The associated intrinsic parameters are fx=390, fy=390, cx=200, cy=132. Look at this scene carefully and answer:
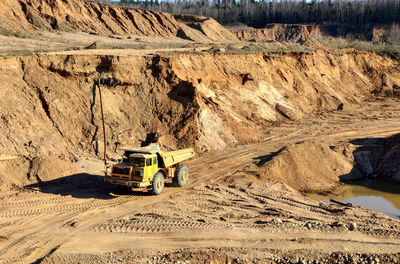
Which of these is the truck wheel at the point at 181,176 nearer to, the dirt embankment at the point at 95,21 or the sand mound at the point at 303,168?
the sand mound at the point at 303,168

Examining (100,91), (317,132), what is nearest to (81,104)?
(100,91)

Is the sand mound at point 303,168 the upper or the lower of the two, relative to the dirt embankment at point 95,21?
lower

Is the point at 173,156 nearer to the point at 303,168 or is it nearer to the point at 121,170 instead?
the point at 121,170

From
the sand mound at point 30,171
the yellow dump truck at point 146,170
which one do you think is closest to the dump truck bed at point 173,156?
the yellow dump truck at point 146,170

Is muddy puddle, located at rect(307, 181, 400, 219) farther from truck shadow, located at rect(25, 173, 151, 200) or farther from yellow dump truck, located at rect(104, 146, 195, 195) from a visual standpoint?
truck shadow, located at rect(25, 173, 151, 200)

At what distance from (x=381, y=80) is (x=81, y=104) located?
31.3 m

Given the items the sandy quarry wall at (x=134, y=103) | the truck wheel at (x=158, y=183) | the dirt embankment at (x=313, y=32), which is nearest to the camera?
the truck wheel at (x=158, y=183)

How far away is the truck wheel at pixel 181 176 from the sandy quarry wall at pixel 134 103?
4.14 meters

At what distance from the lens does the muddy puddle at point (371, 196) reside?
1692 cm

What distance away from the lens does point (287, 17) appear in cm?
9412

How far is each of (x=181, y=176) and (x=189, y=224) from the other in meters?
4.09

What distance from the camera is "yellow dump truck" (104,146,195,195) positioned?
46.9 ft

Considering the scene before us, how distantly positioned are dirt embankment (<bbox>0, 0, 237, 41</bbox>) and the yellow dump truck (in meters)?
23.2

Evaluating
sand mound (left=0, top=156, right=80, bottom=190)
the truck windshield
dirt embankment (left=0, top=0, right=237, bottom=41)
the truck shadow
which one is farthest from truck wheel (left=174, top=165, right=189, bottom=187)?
dirt embankment (left=0, top=0, right=237, bottom=41)
